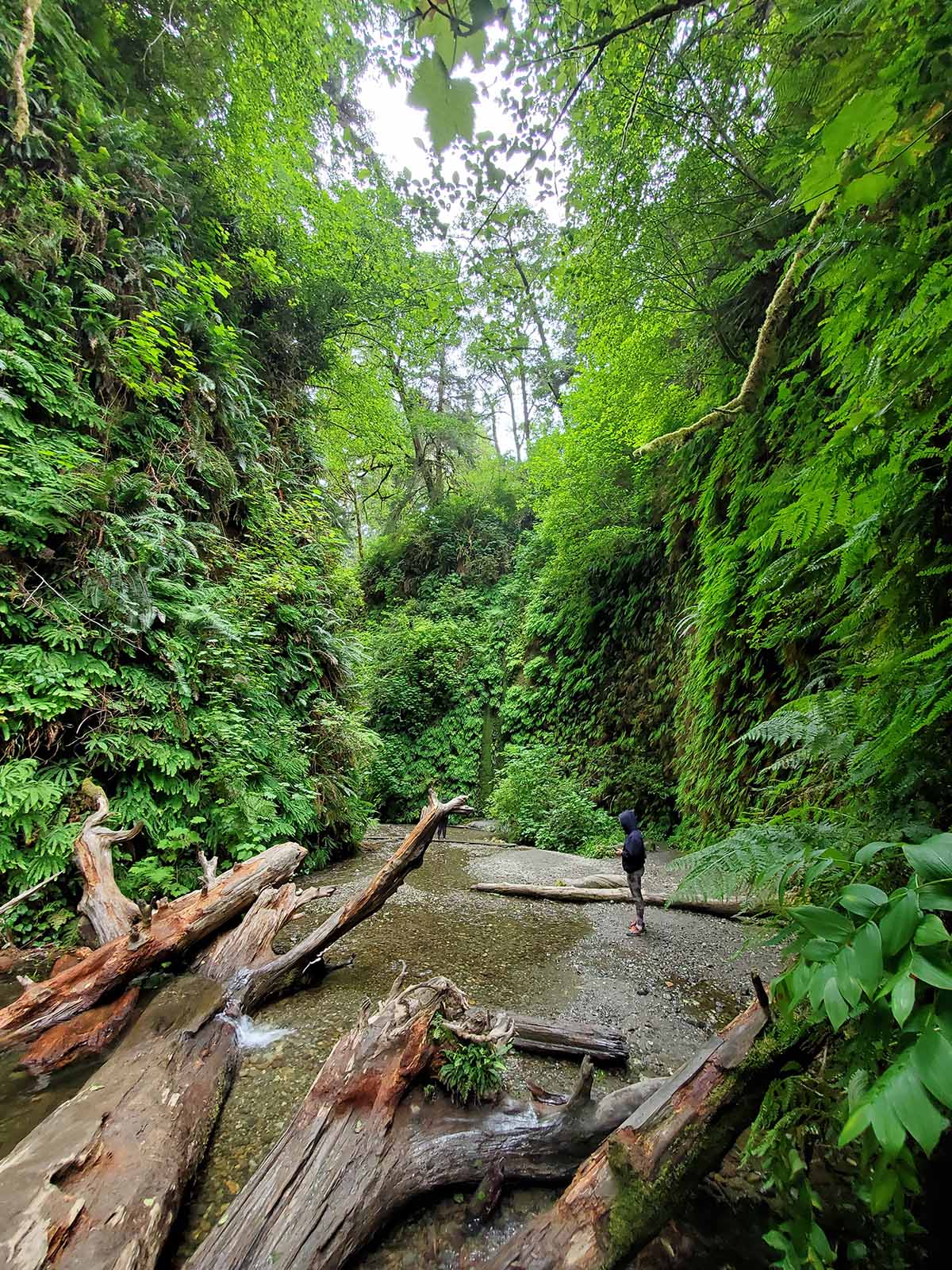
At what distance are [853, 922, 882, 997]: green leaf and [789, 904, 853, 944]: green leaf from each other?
0.07 metres

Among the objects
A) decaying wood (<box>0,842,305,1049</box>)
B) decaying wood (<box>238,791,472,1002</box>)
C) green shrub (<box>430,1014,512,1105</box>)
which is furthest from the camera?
decaying wood (<box>238,791,472,1002</box>)

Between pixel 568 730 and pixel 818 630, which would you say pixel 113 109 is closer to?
pixel 818 630

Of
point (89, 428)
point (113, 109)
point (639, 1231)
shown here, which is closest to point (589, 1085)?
point (639, 1231)

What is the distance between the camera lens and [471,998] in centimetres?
327

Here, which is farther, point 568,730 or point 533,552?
point 533,552

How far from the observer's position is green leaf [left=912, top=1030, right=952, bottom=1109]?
600mm

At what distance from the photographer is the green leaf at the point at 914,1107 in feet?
1.85

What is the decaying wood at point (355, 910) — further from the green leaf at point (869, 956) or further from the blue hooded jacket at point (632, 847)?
the green leaf at point (869, 956)

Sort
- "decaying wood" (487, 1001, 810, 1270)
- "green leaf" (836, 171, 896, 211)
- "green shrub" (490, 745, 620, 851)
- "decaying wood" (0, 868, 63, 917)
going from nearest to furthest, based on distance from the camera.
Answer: "green leaf" (836, 171, 896, 211)
"decaying wood" (487, 1001, 810, 1270)
"decaying wood" (0, 868, 63, 917)
"green shrub" (490, 745, 620, 851)

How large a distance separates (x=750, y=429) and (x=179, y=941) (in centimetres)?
647

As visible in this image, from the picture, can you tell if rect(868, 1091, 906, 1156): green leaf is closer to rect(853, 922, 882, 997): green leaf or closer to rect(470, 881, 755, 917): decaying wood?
rect(853, 922, 882, 997): green leaf

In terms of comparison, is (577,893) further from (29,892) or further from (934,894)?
(934,894)

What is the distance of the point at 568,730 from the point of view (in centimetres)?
1009

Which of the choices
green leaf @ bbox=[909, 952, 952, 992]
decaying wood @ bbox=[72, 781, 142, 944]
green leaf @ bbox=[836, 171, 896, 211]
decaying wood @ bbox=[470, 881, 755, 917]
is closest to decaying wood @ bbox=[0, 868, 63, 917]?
decaying wood @ bbox=[72, 781, 142, 944]
